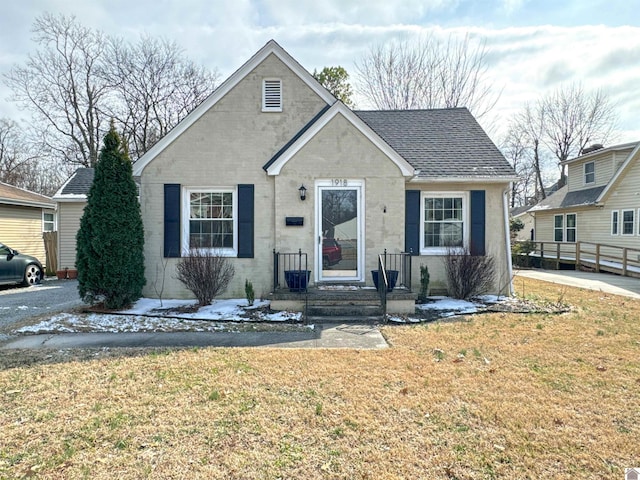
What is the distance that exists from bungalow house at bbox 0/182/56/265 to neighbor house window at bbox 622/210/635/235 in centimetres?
2616

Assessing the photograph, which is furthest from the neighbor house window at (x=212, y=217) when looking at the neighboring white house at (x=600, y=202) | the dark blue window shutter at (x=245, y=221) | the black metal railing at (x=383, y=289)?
the neighboring white house at (x=600, y=202)

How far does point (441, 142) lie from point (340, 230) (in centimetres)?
432

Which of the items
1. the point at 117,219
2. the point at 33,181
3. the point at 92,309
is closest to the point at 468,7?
the point at 117,219

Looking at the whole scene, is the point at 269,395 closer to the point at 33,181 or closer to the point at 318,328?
the point at 318,328

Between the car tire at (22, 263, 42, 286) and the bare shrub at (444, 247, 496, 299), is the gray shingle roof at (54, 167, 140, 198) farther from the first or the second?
the bare shrub at (444, 247, 496, 299)

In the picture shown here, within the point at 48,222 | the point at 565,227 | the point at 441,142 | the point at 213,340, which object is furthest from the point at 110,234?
the point at 565,227

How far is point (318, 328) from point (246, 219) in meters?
3.51

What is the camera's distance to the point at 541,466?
8.50 feet

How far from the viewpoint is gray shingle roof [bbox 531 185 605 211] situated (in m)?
18.8

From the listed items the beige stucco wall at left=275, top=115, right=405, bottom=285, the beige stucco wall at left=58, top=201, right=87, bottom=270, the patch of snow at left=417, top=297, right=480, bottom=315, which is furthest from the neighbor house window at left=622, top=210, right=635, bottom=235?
the beige stucco wall at left=58, top=201, right=87, bottom=270

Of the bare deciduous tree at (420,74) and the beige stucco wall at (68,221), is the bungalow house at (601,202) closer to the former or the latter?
the bare deciduous tree at (420,74)

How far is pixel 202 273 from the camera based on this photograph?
26.3 ft

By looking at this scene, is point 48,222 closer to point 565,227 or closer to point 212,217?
point 212,217

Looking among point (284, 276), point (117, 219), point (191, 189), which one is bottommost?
point (284, 276)
